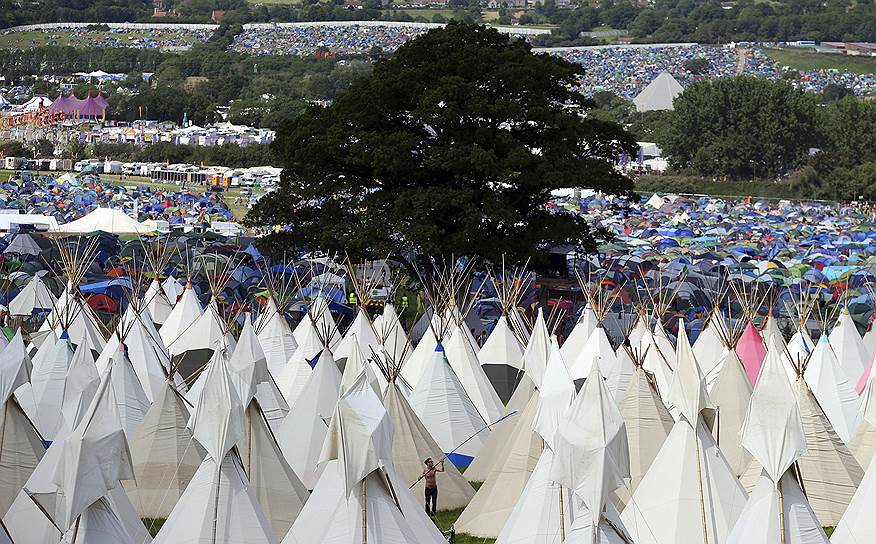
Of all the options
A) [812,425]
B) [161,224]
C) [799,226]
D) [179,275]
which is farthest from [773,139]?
[812,425]

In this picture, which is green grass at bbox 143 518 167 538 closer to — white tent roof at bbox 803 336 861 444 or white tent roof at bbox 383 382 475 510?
white tent roof at bbox 383 382 475 510

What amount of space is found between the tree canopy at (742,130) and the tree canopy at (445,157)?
2793 inches

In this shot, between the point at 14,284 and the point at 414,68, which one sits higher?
the point at 414,68

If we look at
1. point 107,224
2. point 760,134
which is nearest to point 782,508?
point 107,224

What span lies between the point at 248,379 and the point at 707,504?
24.3 ft

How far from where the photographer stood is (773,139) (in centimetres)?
11412

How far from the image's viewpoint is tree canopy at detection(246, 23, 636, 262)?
4009cm

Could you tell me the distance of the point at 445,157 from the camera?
4022cm

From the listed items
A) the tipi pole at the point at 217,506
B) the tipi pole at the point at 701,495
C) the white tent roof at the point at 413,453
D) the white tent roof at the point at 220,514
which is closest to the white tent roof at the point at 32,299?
the white tent roof at the point at 413,453

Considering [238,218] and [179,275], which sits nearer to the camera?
[179,275]

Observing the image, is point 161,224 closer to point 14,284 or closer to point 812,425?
point 14,284

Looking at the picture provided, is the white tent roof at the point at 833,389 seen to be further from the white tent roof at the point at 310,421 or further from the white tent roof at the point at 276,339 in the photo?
the white tent roof at the point at 276,339

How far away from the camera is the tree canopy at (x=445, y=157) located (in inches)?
1578

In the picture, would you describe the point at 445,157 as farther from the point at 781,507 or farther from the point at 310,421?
the point at 781,507
